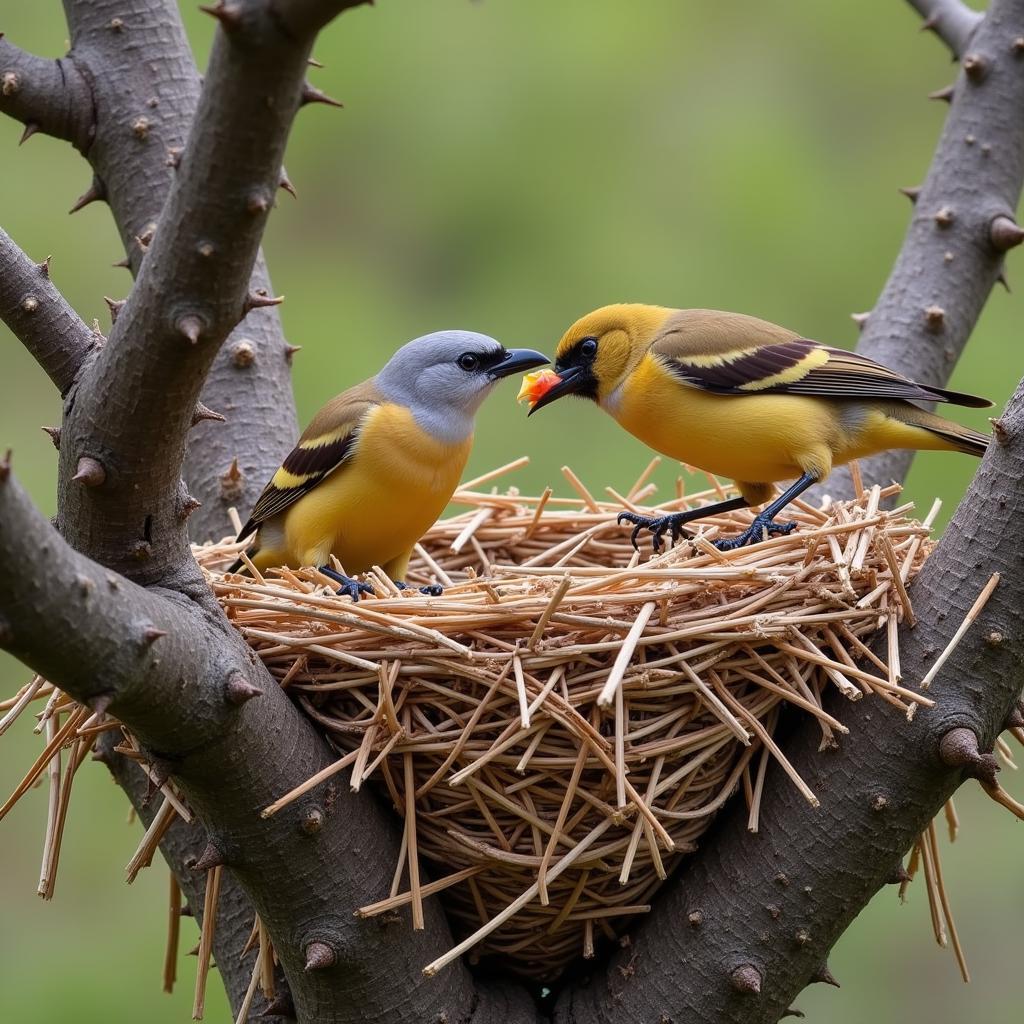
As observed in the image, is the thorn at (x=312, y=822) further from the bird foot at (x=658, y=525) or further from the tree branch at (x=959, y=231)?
the tree branch at (x=959, y=231)

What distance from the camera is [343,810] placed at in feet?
8.33

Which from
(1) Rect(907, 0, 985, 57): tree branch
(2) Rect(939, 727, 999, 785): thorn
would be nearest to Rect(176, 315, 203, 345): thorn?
(2) Rect(939, 727, 999, 785): thorn

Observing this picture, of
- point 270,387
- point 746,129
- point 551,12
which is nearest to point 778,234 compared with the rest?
point 746,129

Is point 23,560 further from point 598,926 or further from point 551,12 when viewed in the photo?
point 551,12

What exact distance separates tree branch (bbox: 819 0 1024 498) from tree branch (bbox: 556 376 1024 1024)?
58.0 inches

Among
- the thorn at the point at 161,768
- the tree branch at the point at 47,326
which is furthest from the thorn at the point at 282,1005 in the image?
the tree branch at the point at 47,326

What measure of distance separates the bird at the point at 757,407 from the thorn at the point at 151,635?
173 centimetres

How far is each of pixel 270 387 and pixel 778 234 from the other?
3995mm

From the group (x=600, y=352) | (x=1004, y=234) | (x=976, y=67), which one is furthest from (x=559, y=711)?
(x=976, y=67)

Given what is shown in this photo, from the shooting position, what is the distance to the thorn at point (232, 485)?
12.5ft

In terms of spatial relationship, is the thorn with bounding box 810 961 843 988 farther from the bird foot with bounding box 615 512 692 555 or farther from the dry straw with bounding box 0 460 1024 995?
the bird foot with bounding box 615 512 692 555

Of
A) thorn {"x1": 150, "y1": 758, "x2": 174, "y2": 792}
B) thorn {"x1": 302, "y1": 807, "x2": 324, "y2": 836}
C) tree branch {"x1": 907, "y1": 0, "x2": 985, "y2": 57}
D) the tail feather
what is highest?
tree branch {"x1": 907, "y1": 0, "x2": 985, "y2": 57}

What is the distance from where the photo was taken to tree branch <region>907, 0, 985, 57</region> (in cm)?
437

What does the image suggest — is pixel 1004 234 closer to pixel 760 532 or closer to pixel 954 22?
pixel 954 22
